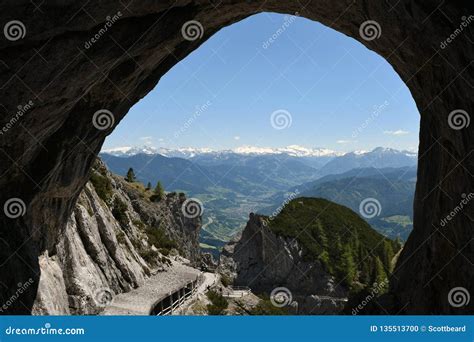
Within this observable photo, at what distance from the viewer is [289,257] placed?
87438 mm

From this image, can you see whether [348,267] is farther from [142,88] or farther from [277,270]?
[142,88]

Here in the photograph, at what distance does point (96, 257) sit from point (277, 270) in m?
57.3

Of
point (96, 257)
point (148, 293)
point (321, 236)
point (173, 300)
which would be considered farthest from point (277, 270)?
point (96, 257)

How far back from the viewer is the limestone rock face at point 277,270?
266ft

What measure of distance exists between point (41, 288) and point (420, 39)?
2241 cm

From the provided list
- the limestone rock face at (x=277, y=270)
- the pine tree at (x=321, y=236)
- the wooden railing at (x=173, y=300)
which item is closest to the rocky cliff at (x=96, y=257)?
the wooden railing at (x=173, y=300)

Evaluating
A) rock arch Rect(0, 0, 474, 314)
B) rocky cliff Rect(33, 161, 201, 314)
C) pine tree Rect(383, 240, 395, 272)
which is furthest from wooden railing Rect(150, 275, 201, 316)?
pine tree Rect(383, 240, 395, 272)

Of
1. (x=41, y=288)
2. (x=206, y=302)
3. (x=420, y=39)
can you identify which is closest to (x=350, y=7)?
(x=420, y=39)

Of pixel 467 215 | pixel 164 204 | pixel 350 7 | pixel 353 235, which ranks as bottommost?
pixel 164 204

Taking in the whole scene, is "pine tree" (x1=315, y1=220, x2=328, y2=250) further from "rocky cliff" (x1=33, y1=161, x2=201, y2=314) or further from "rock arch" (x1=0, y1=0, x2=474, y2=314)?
"rock arch" (x1=0, y1=0, x2=474, y2=314)

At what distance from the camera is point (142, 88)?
80.3 feet

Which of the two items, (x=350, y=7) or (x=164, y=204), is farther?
(x=164, y=204)

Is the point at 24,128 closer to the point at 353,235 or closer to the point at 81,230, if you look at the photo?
the point at 81,230

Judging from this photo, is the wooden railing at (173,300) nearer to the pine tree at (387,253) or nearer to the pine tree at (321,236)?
the pine tree at (321,236)
